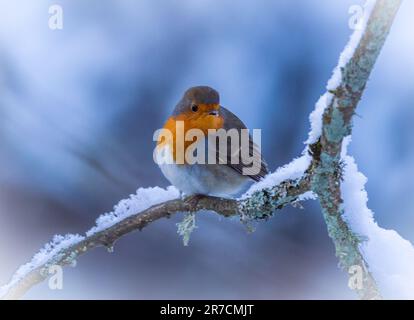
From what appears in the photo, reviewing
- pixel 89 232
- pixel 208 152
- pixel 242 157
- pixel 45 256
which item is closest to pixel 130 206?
pixel 89 232

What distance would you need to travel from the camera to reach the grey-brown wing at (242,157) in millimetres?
2717

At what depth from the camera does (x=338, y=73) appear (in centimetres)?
142

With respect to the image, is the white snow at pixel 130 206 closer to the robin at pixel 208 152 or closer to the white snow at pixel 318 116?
the robin at pixel 208 152

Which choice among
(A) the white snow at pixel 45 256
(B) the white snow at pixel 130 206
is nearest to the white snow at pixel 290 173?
(B) the white snow at pixel 130 206

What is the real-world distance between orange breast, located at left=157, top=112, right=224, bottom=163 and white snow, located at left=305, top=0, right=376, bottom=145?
1.12m

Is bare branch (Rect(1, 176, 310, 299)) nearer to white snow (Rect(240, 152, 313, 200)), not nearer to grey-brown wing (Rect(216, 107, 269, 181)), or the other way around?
white snow (Rect(240, 152, 313, 200))

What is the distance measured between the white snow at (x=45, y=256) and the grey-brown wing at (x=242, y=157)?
79 cm

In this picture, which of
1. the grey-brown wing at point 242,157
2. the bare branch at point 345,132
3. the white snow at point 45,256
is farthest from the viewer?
the grey-brown wing at point 242,157

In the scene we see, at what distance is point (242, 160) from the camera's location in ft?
9.04

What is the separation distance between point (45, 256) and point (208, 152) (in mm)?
878

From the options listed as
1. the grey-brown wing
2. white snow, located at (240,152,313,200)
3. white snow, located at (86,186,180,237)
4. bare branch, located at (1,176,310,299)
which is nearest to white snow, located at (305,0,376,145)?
white snow, located at (240,152,313,200)

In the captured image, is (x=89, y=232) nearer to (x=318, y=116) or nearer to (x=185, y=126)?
(x=185, y=126)

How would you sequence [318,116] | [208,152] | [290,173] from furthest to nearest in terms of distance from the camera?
[208,152] → [290,173] → [318,116]
